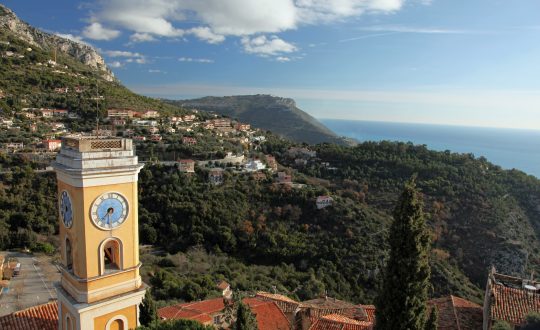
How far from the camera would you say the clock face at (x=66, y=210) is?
24.5 feet

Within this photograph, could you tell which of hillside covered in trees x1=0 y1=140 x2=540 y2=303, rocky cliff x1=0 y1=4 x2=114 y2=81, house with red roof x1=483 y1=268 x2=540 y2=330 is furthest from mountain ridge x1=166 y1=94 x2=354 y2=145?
house with red roof x1=483 y1=268 x2=540 y2=330

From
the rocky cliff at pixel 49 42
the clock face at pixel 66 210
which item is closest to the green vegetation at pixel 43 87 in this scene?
the rocky cliff at pixel 49 42

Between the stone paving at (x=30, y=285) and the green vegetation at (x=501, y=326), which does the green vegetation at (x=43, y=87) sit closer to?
the stone paving at (x=30, y=285)

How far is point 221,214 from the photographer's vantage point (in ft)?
122

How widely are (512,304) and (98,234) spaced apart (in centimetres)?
1082

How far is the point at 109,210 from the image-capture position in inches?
295

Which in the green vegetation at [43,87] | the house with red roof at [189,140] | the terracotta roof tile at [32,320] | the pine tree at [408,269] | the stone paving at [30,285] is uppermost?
the green vegetation at [43,87]

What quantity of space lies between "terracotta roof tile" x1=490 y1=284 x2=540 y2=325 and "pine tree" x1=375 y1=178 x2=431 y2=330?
3.78m

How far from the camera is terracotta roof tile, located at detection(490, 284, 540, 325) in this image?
33.0ft

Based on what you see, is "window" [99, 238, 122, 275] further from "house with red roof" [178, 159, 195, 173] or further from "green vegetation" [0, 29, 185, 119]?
"green vegetation" [0, 29, 185, 119]

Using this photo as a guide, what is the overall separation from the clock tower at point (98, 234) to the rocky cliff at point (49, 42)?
9505 cm

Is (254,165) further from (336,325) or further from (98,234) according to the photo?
(98,234)

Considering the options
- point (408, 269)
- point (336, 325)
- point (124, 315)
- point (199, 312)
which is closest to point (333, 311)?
point (336, 325)

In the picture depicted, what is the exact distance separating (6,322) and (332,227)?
1160 inches
